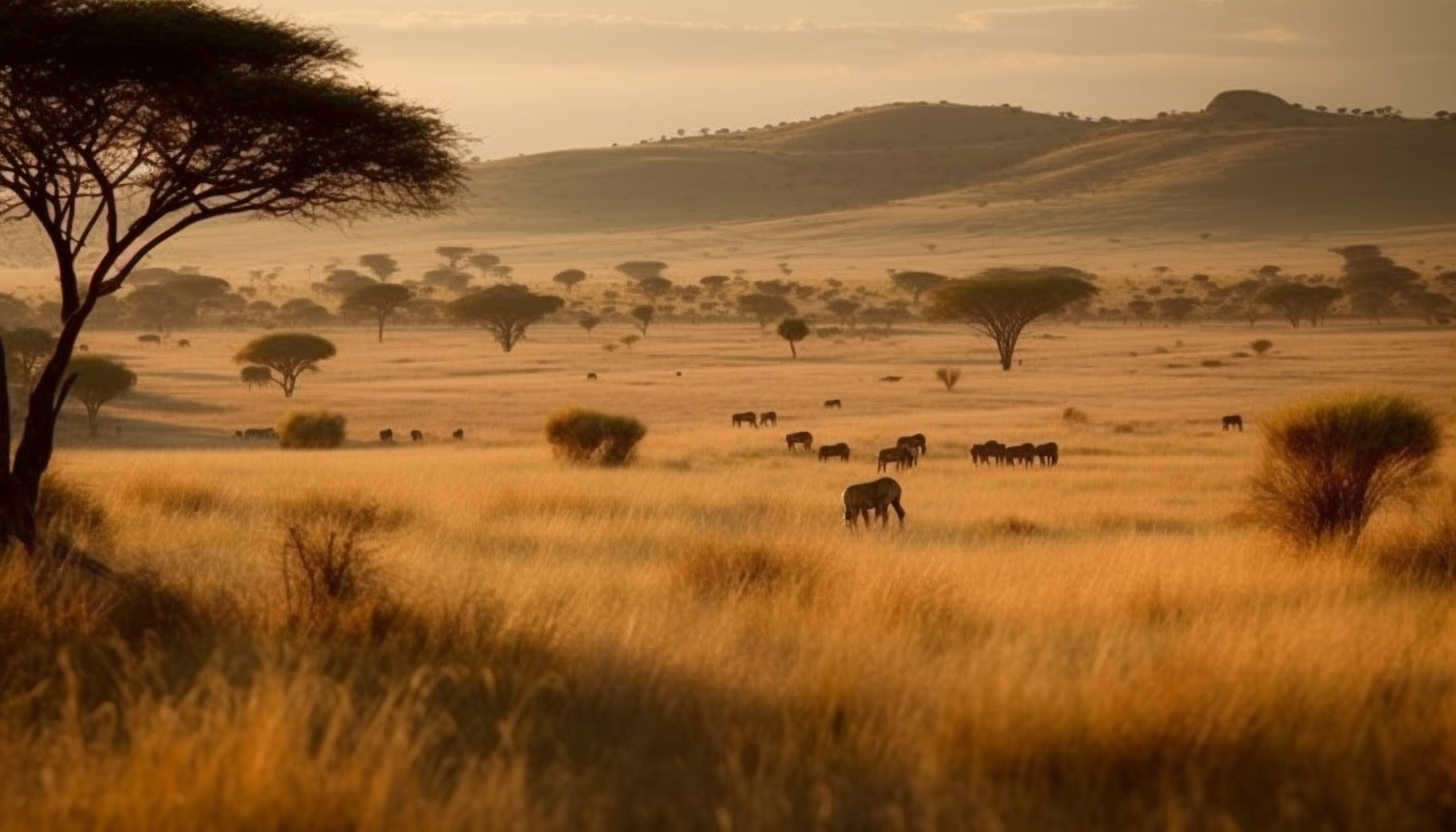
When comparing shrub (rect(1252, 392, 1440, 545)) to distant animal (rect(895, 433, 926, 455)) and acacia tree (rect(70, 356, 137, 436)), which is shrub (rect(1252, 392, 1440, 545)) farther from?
acacia tree (rect(70, 356, 137, 436))

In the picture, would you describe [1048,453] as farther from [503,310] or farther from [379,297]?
[379,297]

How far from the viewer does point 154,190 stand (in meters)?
12.7

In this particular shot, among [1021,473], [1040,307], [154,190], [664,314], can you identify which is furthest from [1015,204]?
[154,190]

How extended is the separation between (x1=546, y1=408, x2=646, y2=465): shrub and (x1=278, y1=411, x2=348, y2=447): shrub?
12.2 meters

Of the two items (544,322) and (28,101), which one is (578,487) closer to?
(28,101)

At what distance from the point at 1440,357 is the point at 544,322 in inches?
2411

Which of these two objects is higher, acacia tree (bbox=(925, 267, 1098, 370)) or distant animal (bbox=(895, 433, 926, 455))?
acacia tree (bbox=(925, 267, 1098, 370))

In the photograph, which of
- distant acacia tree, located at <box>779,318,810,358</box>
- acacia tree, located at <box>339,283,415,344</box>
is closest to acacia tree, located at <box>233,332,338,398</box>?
distant acacia tree, located at <box>779,318,810,358</box>

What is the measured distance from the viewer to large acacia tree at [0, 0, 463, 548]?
1093 centimetres

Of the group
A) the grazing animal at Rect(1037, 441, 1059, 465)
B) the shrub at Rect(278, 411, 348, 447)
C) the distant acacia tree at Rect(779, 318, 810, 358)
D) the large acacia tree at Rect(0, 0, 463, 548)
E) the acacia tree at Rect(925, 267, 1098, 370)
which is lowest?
the grazing animal at Rect(1037, 441, 1059, 465)

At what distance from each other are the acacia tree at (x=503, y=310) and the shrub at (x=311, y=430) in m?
38.7

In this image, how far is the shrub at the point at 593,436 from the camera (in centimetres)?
3039

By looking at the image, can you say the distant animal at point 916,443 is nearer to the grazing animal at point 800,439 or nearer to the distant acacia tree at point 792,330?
the grazing animal at point 800,439

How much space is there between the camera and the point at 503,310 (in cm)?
8144
